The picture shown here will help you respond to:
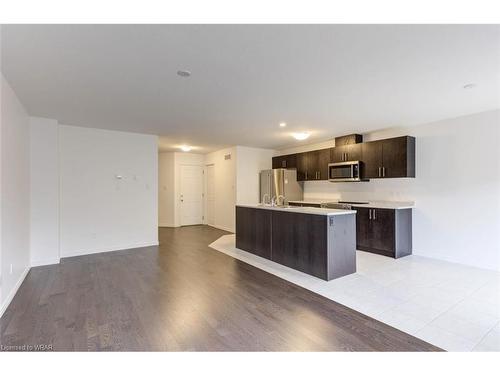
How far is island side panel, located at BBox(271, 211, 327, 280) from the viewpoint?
347 centimetres

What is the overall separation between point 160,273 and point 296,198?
4304mm

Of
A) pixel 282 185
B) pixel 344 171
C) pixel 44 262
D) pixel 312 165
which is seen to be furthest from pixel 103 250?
pixel 344 171

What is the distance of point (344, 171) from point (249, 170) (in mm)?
2860

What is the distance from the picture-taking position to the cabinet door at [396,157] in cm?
465

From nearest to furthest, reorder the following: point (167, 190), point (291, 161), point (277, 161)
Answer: point (291, 161)
point (277, 161)
point (167, 190)

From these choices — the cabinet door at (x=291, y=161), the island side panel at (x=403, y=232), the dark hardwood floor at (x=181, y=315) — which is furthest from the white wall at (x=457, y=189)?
the dark hardwood floor at (x=181, y=315)

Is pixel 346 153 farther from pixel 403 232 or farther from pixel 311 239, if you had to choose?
pixel 311 239

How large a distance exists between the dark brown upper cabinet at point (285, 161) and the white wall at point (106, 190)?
3.58 meters

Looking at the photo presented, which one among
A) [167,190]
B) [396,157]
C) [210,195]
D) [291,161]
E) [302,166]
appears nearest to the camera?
[396,157]

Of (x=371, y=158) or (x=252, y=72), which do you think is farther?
(x=371, y=158)

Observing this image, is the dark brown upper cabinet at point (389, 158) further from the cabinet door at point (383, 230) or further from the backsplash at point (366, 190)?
the cabinet door at point (383, 230)

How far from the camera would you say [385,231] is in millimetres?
4613

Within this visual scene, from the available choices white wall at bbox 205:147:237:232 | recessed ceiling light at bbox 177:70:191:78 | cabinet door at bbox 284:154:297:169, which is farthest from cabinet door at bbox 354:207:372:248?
recessed ceiling light at bbox 177:70:191:78

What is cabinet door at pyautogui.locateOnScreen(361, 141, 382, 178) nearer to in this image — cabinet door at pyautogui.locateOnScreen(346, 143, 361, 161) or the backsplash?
cabinet door at pyautogui.locateOnScreen(346, 143, 361, 161)
